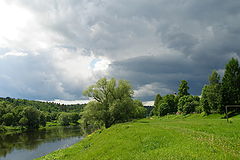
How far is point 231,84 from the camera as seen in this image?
57062mm

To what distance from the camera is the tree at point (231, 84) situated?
55.2m

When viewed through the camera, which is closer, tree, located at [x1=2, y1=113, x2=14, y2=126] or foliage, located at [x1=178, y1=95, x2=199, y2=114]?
foliage, located at [x1=178, y1=95, x2=199, y2=114]

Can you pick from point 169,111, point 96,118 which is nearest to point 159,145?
point 96,118

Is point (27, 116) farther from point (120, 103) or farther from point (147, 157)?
point (147, 157)

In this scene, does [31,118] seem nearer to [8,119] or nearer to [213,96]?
[8,119]

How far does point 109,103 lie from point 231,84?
129ft

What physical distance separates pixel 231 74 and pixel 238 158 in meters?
55.8

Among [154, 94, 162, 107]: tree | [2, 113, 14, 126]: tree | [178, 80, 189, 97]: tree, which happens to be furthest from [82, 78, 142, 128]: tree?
[2, 113, 14, 126]: tree

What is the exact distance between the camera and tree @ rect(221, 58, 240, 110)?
5519cm

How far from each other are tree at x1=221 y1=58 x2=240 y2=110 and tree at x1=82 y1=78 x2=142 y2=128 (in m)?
28.7

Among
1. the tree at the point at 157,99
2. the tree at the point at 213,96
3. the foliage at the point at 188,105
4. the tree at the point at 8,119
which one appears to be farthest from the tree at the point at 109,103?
the tree at the point at 8,119

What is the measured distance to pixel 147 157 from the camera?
14.4 m

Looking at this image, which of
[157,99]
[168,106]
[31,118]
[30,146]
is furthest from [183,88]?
[31,118]

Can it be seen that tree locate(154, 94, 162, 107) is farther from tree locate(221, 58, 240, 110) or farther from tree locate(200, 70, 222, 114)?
tree locate(221, 58, 240, 110)
